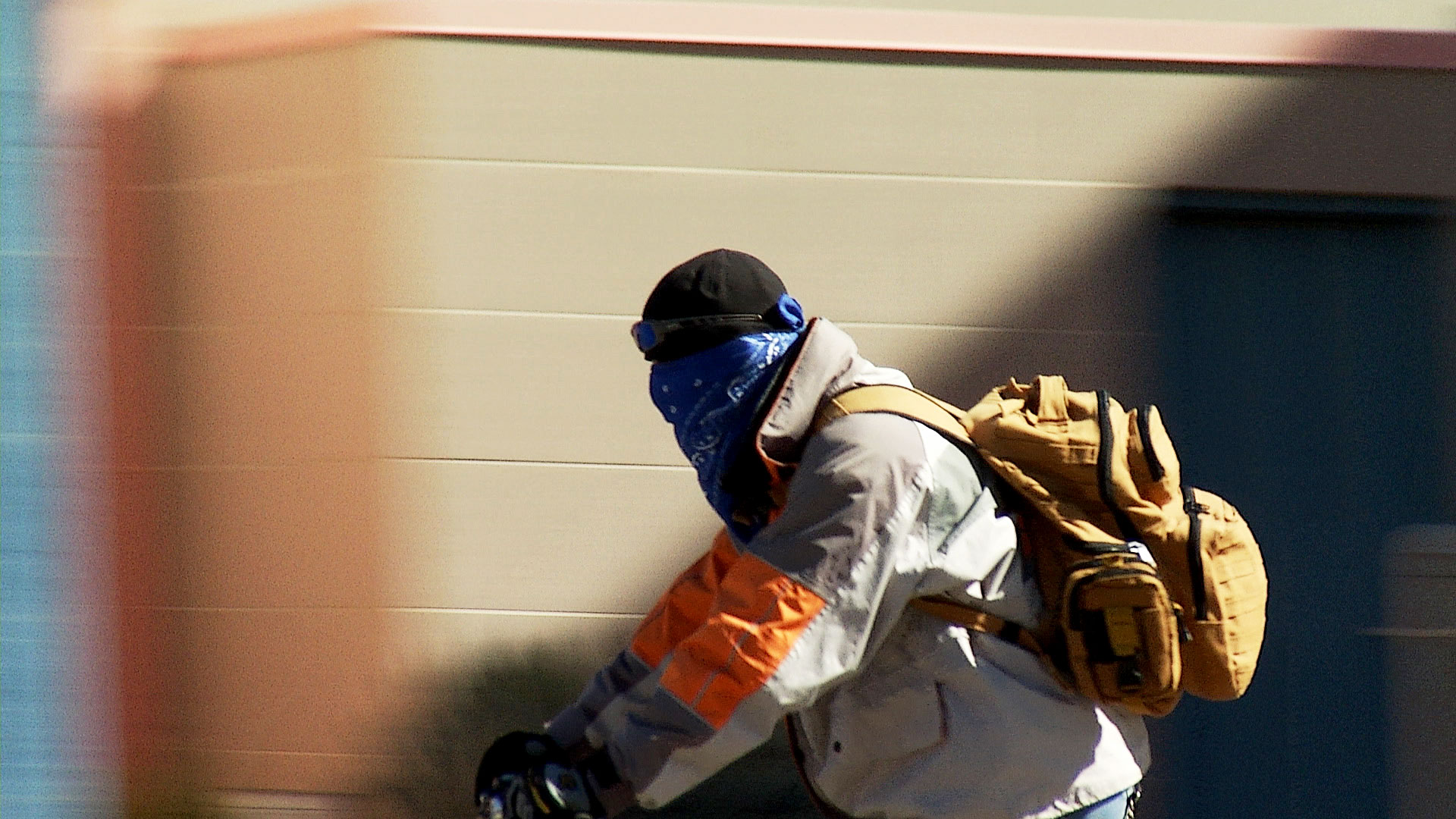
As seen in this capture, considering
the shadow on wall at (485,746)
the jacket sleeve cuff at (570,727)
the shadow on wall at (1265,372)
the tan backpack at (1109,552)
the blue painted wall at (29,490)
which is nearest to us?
the tan backpack at (1109,552)

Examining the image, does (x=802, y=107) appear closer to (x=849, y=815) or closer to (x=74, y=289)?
(x=74, y=289)

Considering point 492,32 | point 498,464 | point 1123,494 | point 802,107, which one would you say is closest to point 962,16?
point 802,107

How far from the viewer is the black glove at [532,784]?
2537 millimetres

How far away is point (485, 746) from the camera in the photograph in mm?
4551

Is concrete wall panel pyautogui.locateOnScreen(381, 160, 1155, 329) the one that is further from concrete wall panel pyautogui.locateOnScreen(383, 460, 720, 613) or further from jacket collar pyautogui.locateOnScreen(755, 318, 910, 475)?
jacket collar pyautogui.locateOnScreen(755, 318, 910, 475)

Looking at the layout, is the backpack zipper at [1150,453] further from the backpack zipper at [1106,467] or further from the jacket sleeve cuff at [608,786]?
the jacket sleeve cuff at [608,786]

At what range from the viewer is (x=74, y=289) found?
462cm

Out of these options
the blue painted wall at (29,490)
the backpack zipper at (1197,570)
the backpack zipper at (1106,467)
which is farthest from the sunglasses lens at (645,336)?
the blue painted wall at (29,490)

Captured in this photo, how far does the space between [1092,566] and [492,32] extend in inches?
108

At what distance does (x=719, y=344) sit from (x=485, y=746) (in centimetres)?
216

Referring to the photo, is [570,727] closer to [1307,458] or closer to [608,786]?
[608,786]

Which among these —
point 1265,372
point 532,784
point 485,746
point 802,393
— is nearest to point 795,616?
point 802,393

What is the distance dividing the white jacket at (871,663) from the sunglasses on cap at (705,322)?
69mm

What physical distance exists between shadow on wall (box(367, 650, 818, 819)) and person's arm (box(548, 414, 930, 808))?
2027mm
